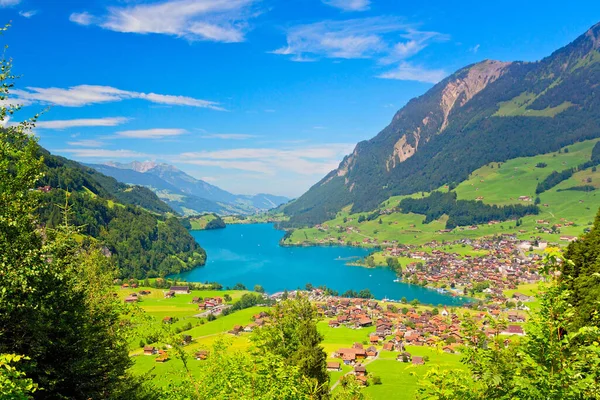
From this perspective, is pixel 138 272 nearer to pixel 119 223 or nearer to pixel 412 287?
pixel 119 223

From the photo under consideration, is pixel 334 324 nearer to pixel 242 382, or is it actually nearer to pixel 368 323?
pixel 368 323

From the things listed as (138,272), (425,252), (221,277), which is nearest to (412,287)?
(425,252)

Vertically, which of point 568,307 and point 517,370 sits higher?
point 568,307

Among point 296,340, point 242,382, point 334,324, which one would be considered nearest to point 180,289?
point 334,324

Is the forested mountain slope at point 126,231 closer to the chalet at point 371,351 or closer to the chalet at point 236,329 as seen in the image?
the chalet at point 236,329

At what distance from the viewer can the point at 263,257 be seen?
7077 inches

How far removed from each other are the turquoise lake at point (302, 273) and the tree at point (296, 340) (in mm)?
87000

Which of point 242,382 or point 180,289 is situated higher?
point 242,382

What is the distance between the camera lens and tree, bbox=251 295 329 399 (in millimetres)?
20516

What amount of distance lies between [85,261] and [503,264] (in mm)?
144529

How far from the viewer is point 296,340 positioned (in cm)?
2219

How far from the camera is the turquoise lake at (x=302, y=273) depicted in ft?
381

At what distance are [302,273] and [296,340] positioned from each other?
121 metres

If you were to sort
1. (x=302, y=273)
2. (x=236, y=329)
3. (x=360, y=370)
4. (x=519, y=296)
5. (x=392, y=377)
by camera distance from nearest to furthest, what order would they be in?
(x=392, y=377) < (x=360, y=370) < (x=236, y=329) < (x=519, y=296) < (x=302, y=273)
